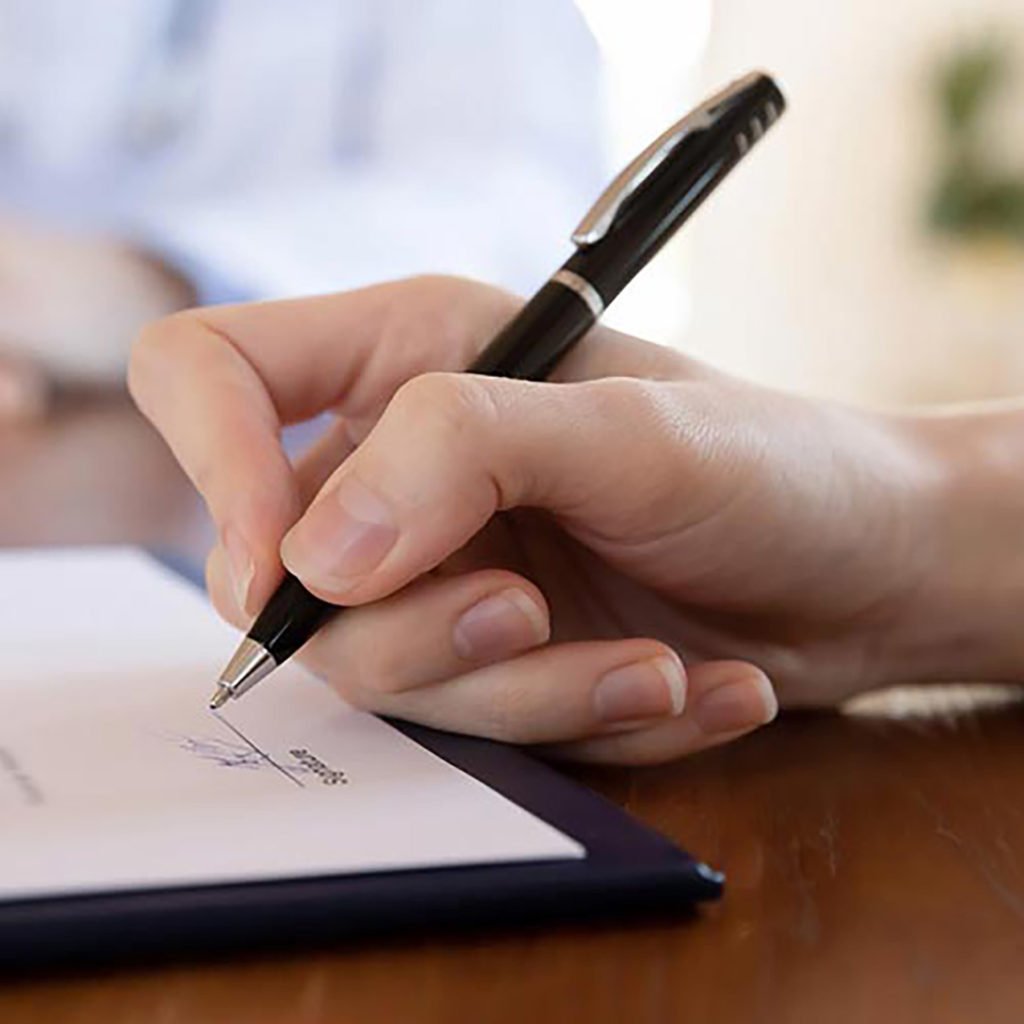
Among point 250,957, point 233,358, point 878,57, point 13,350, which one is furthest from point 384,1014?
point 878,57

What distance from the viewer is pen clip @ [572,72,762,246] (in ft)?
1.57

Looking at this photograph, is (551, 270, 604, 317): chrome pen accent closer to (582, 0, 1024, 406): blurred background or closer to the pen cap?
the pen cap

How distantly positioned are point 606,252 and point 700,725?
0.41ft

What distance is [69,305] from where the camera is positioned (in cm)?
110

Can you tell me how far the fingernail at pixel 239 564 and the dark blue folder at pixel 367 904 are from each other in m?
0.11

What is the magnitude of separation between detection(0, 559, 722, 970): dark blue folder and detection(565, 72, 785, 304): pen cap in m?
0.18

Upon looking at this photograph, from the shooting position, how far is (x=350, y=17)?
4.48ft

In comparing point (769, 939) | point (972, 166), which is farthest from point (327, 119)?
point (972, 166)

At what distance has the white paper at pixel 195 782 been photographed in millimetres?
306

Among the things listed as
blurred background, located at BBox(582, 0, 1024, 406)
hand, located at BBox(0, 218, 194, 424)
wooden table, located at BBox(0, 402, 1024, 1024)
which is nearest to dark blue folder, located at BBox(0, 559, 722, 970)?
wooden table, located at BBox(0, 402, 1024, 1024)

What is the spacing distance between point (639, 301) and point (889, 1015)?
297cm
